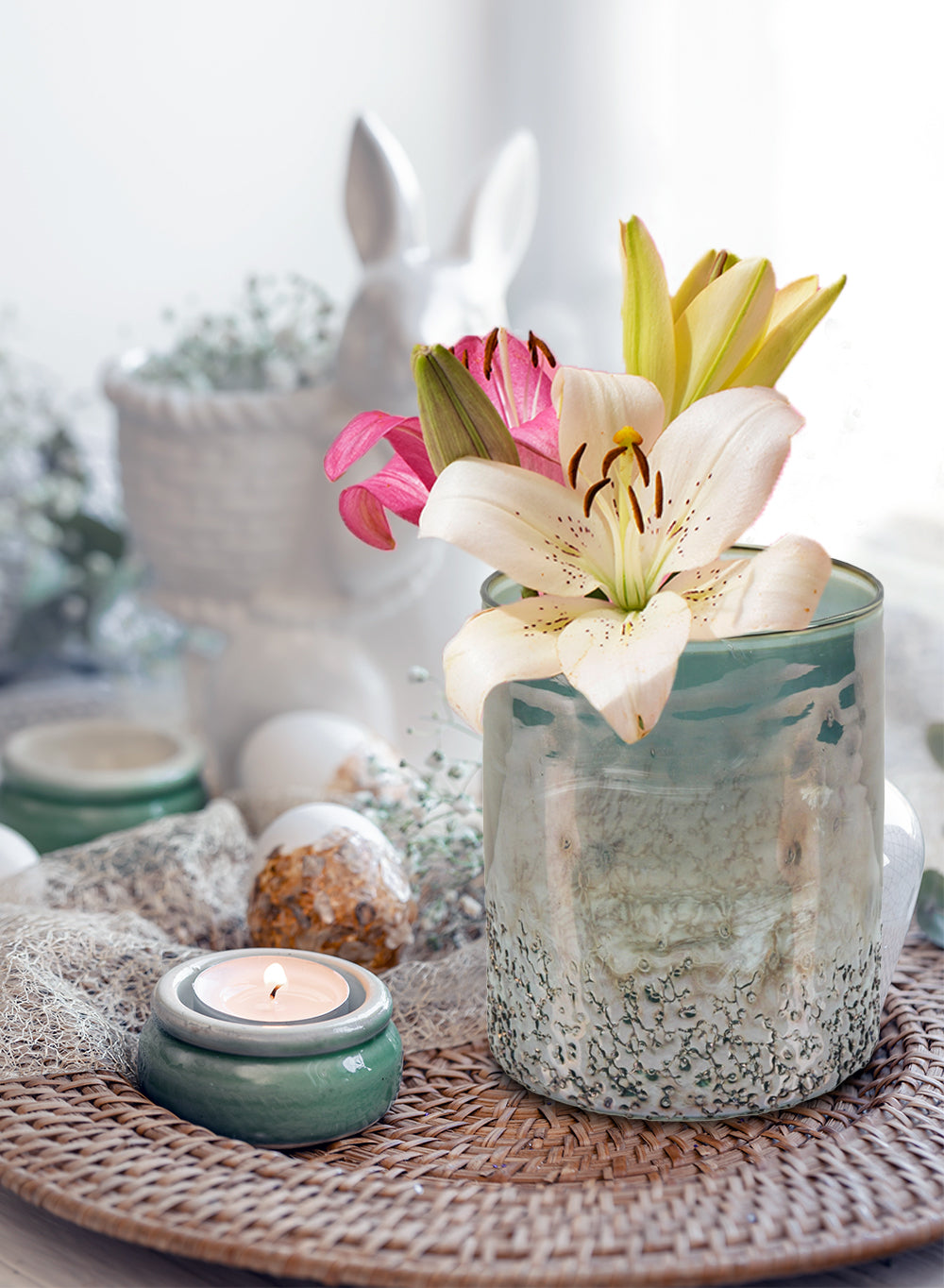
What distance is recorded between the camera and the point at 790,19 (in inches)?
33.1

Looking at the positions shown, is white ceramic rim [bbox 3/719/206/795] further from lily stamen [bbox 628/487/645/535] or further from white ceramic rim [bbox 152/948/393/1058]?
lily stamen [bbox 628/487/645/535]

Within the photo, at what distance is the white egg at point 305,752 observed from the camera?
2.35 feet

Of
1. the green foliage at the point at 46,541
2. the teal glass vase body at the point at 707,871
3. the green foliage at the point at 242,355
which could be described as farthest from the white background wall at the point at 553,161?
the teal glass vase body at the point at 707,871

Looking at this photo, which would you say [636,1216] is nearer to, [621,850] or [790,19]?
[621,850]

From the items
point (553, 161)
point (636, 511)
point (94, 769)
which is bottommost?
point (94, 769)

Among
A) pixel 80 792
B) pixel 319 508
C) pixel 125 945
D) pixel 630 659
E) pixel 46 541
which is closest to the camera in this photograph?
pixel 630 659

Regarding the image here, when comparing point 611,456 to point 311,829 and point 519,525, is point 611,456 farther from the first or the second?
point 311,829

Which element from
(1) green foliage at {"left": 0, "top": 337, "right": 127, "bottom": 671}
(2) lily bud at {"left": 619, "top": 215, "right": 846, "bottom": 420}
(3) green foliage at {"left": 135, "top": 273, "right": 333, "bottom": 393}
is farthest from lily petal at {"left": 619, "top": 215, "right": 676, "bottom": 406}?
(1) green foliage at {"left": 0, "top": 337, "right": 127, "bottom": 671}

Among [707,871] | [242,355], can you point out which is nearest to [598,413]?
[707,871]

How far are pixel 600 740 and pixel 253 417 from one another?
0.44 metres

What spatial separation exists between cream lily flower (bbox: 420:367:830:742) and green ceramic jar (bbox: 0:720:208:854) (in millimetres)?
355

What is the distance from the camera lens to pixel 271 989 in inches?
17.5

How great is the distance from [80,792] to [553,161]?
0.59 m

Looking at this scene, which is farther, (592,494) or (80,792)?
(80,792)
